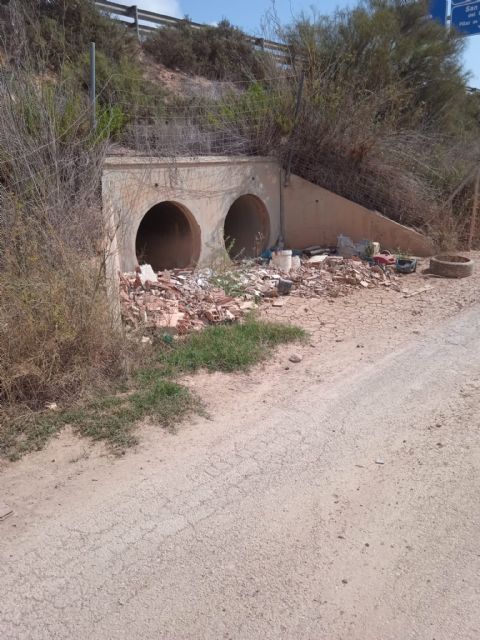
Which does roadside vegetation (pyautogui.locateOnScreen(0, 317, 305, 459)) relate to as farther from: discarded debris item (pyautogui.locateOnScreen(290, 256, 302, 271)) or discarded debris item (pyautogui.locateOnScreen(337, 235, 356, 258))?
discarded debris item (pyautogui.locateOnScreen(337, 235, 356, 258))

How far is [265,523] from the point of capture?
9.17ft

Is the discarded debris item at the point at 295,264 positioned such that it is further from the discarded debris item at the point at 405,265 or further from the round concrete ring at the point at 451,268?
the round concrete ring at the point at 451,268

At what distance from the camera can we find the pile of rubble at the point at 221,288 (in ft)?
19.2

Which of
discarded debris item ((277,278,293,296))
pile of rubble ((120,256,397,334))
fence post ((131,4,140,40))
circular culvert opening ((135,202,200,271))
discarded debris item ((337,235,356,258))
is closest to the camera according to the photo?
pile of rubble ((120,256,397,334))

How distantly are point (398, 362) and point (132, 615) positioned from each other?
3.57m

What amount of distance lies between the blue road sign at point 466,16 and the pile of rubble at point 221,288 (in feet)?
36.5

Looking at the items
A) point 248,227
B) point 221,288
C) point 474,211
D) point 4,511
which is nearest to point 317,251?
point 248,227

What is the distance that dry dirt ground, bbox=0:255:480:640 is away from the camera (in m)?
2.23

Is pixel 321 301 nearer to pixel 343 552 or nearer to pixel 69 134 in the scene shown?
pixel 69 134

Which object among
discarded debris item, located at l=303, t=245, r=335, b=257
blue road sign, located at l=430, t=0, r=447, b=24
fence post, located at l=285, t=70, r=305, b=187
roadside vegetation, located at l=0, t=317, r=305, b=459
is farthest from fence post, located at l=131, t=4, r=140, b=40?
roadside vegetation, located at l=0, t=317, r=305, b=459

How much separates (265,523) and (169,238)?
743 centimetres

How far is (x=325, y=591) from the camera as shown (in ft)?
7.72

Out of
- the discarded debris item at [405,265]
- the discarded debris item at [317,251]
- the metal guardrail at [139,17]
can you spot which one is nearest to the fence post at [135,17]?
the metal guardrail at [139,17]

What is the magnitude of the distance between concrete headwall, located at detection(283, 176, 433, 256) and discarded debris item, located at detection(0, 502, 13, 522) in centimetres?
809
